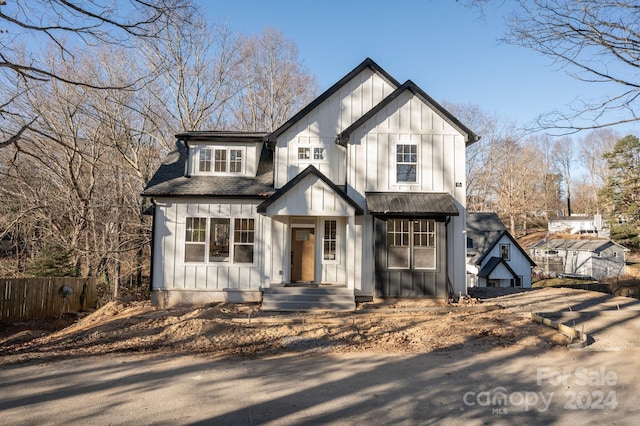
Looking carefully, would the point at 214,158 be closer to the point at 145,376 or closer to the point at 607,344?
the point at 145,376

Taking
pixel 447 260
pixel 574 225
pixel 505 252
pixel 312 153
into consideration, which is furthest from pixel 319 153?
pixel 574 225

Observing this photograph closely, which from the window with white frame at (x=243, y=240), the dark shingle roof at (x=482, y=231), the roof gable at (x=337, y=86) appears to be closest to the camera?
the window with white frame at (x=243, y=240)

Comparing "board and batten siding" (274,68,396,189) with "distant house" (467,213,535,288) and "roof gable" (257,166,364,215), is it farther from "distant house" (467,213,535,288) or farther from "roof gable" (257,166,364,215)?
"distant house" (467,213,535,288)

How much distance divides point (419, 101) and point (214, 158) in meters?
7.48

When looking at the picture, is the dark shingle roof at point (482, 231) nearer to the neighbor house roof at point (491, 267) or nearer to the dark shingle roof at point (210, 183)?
the neighbor house roof at point (491, 267)

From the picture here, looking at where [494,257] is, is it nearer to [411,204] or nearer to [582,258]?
[582,258]

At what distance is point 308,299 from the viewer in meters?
12.4

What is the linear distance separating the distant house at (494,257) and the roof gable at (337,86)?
23.4 m

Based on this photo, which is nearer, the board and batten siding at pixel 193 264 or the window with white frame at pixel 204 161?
the board and batten siding at pixel 193 264

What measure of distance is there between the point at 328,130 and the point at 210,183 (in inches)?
177

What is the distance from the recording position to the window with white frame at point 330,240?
13.7m

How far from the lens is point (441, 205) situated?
42.9ft

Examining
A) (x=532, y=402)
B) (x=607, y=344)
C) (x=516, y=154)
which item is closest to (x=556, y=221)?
(x=516, y=154)

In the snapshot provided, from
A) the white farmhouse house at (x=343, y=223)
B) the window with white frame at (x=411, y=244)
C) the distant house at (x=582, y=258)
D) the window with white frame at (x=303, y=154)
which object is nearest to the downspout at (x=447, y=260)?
the white farmhouse house at (x=343, y=223)
